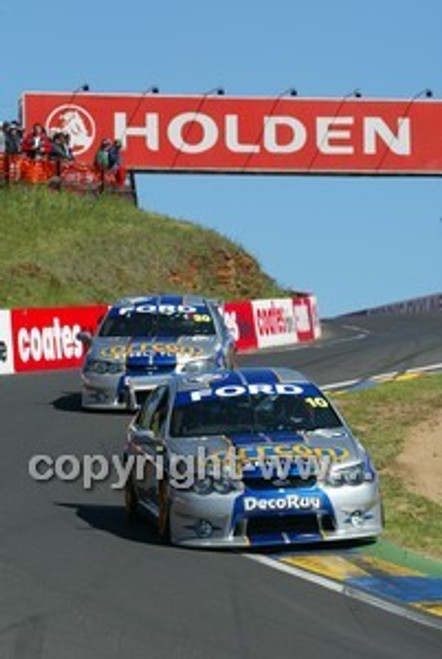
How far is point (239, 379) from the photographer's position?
13.6m

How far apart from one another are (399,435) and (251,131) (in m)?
39.9

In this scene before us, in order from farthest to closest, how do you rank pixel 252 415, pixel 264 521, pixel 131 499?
pixel 131 499, pixel 252 415, pixel 264 521

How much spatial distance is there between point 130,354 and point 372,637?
44.8 feet

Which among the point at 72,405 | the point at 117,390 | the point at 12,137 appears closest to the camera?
the point at 117,390

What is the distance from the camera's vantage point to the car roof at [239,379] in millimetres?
13539

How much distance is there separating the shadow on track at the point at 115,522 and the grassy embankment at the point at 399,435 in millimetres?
1948

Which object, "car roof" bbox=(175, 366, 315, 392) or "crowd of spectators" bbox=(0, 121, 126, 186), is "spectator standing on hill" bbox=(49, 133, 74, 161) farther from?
"car roof" bbox=(175, 366, 315, 392)

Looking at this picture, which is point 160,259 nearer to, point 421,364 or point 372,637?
point 421,364

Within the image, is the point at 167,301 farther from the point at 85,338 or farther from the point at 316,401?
the point at 316,401

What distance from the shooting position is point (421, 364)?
31359 mm

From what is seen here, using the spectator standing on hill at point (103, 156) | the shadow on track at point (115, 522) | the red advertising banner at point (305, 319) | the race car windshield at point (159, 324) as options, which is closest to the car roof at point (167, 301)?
the race car windshield at point (159, 324)

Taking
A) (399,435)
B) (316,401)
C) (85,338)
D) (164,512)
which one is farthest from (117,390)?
(164,512)

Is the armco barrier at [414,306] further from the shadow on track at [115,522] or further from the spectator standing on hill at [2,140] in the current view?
the shadow on track at [115,522]

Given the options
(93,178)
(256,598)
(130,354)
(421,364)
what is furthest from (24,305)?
(256,598)
